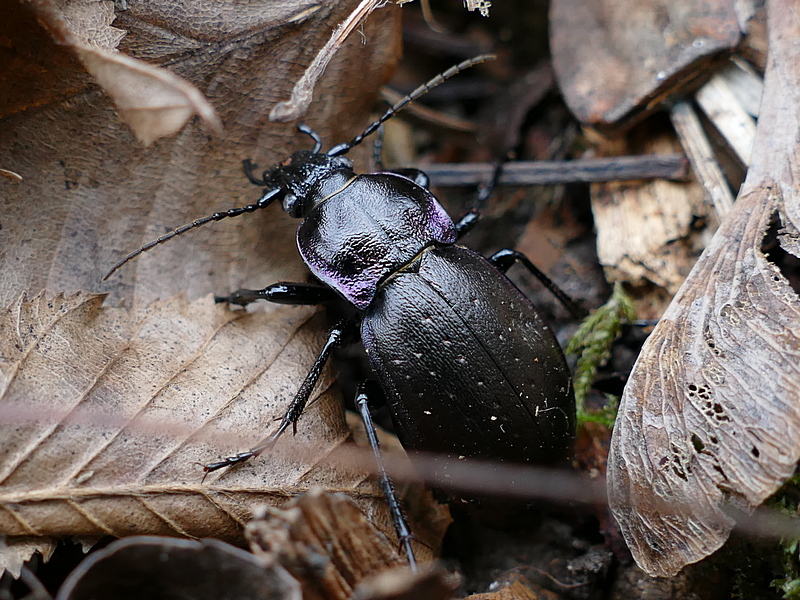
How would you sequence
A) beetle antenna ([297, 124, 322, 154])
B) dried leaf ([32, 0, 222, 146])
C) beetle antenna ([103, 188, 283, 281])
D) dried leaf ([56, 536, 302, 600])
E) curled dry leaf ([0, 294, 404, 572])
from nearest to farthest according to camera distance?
dried leaf ([56, 536, 302, 600]) → dried leaf ([32, 0, 222, 146]) → curled dry leaf ([0, 294, 404, 572]) → beetle antenna ([103, 188, 283, 281]) → beetle antenna ([297, 124, 322, 154])

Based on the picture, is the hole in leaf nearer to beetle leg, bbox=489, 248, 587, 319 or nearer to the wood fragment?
the wood fragment

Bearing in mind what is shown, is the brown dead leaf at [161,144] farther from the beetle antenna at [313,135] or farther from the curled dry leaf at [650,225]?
the curled dry leaf at [650,225]

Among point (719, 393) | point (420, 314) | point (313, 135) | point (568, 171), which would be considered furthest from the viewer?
point (568, 171)

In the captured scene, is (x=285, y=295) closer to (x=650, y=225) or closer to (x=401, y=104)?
(x=401, y=104)

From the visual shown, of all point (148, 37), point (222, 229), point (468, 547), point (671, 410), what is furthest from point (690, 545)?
point (148, 37)

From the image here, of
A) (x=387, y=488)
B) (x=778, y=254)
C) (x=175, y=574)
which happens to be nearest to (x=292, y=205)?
(x=387, y=488)

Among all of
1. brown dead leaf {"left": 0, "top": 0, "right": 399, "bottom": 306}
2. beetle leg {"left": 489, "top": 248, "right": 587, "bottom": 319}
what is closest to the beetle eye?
brown dead leaf {"left": 0, "top": 0, "right": 399, "bottom": 306}

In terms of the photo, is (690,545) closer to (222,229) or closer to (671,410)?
(671,410)

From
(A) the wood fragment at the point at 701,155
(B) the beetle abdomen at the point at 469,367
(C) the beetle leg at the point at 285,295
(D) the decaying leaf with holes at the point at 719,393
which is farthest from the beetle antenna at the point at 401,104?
(D) the decaying leaf with holes at the point at 719,393
